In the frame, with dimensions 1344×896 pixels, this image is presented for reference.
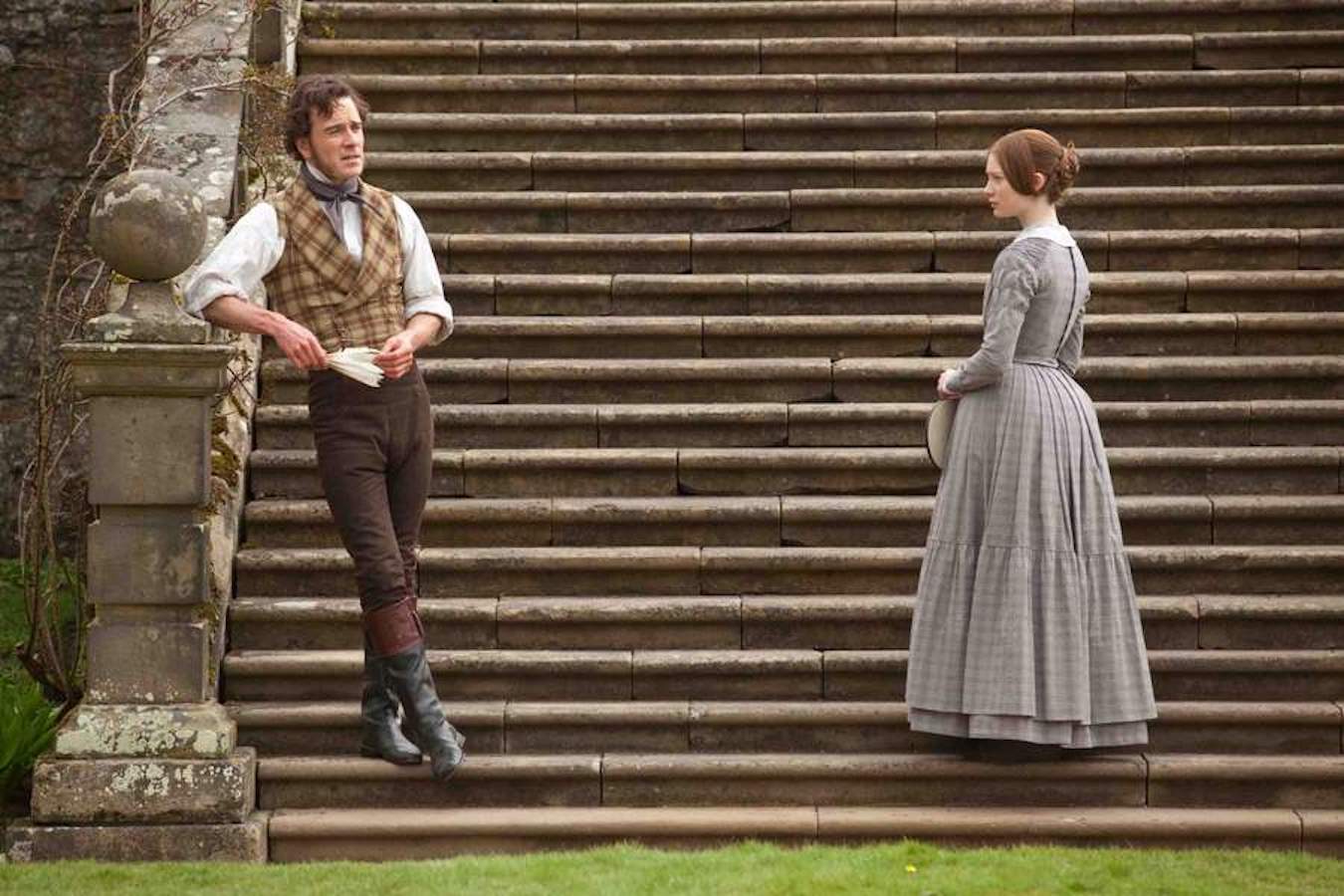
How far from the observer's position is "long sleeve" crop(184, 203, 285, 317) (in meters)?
5.42

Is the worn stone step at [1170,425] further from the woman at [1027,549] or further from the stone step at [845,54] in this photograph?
the stone step at [845,54]

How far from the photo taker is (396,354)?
5484 millimetres

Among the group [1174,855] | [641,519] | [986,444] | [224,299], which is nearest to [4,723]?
[224,299]

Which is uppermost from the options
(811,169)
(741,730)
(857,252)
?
(811,169)

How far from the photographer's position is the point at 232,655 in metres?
6.19

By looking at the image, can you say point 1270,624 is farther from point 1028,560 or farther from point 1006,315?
point 1006,315

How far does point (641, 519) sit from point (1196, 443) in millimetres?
1934

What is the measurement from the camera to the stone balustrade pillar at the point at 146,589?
5.51 meters

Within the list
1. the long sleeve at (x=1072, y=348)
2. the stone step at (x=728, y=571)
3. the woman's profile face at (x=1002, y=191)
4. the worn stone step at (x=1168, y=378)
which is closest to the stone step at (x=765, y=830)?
the stone step at (x=728, y=571)

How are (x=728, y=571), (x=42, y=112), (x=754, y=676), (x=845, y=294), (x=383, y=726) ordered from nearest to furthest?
1. (x=383, y=726)
2. (x=754, y=676)
3. (x=728, y=571)
4. (x=845, y=294)
5. (x=42, y=112)

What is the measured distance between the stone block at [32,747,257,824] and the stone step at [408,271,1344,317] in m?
2.40

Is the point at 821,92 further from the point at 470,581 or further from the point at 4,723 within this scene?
the point at 4,723

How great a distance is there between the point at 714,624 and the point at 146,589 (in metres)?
1.76

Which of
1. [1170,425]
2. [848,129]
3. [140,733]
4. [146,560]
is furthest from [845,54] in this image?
[140,733]
